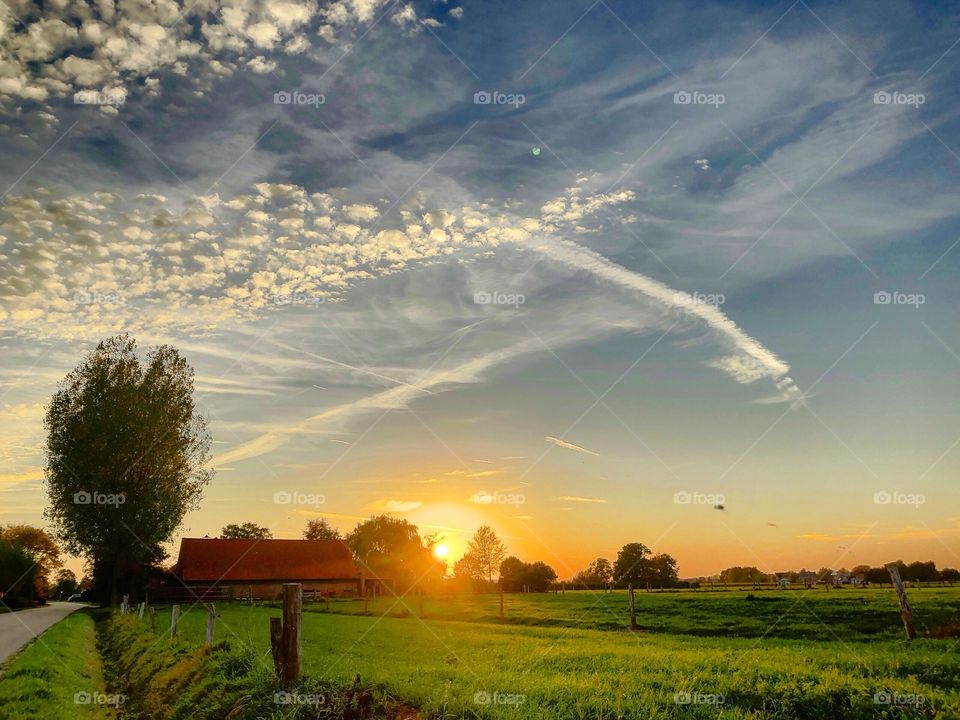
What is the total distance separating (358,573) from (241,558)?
14.1 m

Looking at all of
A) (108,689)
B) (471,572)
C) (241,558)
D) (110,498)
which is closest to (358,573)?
(241,558)

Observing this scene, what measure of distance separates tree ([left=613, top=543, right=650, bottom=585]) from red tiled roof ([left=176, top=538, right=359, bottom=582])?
3911 cm

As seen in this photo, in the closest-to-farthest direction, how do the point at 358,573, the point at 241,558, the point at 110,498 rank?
the point at 110,498, the point at 241,558, the point at 358,573

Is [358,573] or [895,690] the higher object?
[895,690]

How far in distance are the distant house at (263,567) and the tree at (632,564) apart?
38.6 metres

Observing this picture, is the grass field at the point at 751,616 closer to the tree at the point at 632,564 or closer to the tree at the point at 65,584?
the tree at the point at 632,564

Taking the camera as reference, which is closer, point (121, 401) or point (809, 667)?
point (809, 667)

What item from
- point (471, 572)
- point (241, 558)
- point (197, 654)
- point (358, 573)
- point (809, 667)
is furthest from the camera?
point (471, 572)

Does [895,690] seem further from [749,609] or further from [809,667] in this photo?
[749,609]

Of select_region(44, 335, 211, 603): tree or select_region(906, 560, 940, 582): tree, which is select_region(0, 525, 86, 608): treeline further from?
select_region(906, 560, 940, 582): tree

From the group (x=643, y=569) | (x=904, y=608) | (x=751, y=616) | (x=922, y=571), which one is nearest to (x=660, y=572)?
(x=643, y=569)

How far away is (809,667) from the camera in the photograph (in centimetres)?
1319

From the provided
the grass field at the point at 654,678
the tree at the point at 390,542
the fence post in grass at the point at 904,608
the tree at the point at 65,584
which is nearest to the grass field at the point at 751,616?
the fence post in grass at the point at 904,608

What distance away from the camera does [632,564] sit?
93750 millimetres
